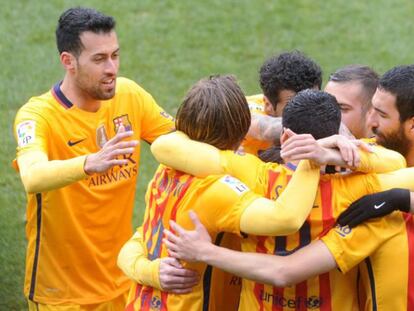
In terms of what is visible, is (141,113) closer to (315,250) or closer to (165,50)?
(315,250)

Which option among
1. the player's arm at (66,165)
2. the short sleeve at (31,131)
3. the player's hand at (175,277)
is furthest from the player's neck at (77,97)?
the player's hand at (175,277)

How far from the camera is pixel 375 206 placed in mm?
3809

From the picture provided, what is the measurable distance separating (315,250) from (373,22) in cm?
811

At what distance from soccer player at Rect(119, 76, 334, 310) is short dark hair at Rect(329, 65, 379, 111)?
3.94 ft

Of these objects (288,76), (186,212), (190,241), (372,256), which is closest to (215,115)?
(186,212)

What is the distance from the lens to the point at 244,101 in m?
4.13

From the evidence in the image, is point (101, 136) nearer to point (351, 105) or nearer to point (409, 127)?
point (351, 105)

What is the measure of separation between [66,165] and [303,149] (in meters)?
1.52

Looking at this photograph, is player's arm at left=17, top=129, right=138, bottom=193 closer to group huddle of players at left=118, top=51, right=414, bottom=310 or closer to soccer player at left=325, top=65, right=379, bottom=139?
group huddle of players at left=118, top=51, right=414, bottom=310

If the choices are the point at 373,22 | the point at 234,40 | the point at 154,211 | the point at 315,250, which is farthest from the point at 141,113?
the point at 373,22

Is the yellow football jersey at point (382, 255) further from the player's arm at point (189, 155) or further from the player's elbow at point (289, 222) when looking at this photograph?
the player's arm at point (189, 155)

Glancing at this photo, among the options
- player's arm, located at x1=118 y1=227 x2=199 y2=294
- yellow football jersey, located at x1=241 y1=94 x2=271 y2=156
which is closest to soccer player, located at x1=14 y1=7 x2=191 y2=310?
yellow football jersey, located at x1=241 y1=94 x2=271 y2=156

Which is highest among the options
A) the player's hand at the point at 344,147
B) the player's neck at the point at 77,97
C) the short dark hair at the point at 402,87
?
the short dark hair at the point at 402,87

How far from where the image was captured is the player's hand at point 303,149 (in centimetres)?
372
